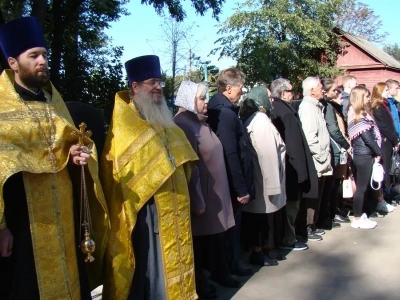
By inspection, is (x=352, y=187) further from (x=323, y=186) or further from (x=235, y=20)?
(x=235, y=20)

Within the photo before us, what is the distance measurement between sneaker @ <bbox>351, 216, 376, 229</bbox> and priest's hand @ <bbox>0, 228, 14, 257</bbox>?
199 inches

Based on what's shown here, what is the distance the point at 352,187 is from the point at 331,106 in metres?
1.24

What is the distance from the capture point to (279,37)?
88.2 ft

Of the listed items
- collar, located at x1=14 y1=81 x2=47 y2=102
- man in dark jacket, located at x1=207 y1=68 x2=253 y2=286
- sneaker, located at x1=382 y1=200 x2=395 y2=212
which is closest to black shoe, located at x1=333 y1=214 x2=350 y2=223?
sneaker, located at x1=382 y1=200 x2=395 y2=212

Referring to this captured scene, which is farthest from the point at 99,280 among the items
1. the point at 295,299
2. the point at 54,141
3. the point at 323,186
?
the point at 323,186

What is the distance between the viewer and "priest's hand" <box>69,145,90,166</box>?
2.70 m

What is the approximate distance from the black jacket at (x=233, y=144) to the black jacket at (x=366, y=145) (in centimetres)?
245

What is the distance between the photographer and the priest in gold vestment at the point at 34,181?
8.46ft

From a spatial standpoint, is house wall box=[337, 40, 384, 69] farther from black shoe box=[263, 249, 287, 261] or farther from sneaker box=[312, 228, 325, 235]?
black shoe box=[263, 249, 287, 261]

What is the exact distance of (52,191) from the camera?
8.84 feet

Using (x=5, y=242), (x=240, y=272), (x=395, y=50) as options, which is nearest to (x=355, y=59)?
(x=240, y=272)

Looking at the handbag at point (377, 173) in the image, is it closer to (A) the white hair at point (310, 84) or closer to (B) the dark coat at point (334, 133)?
(B) the dark coat at point (334, 133)

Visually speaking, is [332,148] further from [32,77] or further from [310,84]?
[32,77]

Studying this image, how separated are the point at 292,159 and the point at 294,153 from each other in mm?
71
